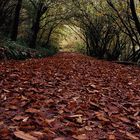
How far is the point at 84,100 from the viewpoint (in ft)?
15.8

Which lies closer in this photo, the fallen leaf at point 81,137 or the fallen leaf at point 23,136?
the fallen leaf at point 23,136

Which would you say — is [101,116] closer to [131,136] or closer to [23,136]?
[131,136]

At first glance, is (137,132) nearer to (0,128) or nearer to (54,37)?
(0,128)

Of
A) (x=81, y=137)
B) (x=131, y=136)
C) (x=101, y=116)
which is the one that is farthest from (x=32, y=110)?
(x=131, y=136)

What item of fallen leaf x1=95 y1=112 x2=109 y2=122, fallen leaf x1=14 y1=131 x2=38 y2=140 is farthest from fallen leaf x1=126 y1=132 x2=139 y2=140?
fallen leaf x1=14 y1=131 x2=38 y2=140

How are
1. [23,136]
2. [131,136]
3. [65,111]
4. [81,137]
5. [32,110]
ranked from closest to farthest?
[23,136], [81,137], [131,136], [32,110], [65,111]

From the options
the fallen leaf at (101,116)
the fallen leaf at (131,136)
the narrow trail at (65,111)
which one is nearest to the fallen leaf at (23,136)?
the narrow trail at (65,111)

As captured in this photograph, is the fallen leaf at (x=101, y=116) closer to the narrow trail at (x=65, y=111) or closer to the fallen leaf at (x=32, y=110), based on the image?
the narrow trail at (x=65, y=111)

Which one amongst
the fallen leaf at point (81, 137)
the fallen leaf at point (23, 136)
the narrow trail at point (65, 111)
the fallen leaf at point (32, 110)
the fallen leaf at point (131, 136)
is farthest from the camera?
the fallen leaf at point (32, 110)

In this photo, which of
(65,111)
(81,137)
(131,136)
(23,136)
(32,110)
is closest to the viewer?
(23,136)

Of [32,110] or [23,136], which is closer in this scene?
[23,136]

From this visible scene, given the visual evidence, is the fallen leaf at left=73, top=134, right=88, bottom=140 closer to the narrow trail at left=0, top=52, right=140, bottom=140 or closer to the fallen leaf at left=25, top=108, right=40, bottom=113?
the narrow trail at left=0, top=52, right=140, bottom=140

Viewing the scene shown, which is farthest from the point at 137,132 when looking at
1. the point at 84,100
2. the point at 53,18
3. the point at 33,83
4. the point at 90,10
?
the point at 53,18

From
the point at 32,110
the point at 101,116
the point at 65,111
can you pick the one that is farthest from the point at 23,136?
the point at 101,116
